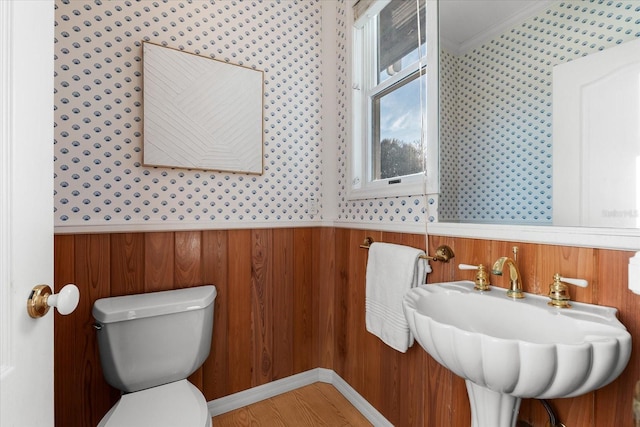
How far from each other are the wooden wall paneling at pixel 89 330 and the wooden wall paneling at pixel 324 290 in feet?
3.57

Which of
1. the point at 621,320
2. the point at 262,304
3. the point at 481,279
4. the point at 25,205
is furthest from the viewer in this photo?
the point at 262,304

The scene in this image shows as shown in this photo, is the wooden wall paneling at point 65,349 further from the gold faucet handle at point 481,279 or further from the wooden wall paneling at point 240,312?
the gold faucet handle at point 481,279

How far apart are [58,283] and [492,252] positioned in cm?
169

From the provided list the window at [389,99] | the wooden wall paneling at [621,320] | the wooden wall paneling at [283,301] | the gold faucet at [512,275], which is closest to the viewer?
the wooden wall paneling at [621,320]

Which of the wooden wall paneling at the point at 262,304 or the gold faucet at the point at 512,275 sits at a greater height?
the gold faucet at the point at 512,275

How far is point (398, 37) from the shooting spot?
4.99 feet

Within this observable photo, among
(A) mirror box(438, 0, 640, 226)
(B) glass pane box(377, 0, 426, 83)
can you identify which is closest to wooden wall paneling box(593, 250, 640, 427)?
(A) mirror box(438, 0, 640, 226)

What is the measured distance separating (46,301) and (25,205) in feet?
0.57

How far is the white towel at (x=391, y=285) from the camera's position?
1230 millimetres

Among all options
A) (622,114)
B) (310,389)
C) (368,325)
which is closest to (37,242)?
(368,325)

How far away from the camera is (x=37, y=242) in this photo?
1.80 ft

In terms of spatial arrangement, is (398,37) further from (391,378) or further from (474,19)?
(391,378)

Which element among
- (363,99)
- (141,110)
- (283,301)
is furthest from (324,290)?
(141,110)

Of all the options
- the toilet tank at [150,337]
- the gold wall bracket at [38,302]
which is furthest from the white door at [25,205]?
the toilet tank at [150,337]
